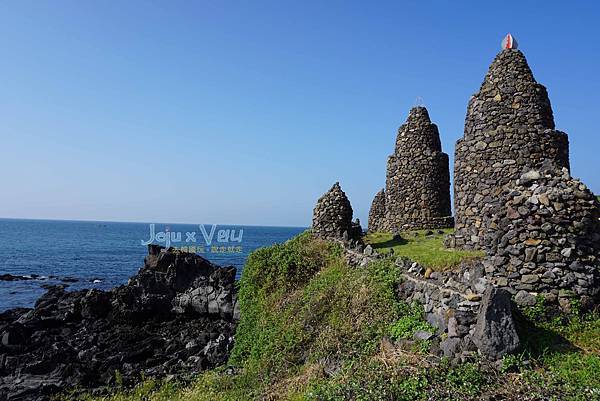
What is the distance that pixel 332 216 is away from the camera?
1822 cm

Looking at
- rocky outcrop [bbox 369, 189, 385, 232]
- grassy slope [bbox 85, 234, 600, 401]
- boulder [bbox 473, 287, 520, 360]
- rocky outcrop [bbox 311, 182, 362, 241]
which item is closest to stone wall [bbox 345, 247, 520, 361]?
boulder [bbox 473, 287, 520, 360]

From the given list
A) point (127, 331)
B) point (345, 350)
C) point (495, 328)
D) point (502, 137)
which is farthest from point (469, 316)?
point (127, 331)

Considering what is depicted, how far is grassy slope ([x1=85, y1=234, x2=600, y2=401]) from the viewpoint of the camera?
6414 millimetres

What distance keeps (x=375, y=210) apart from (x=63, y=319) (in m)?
19.0

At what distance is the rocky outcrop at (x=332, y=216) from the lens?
18081 mm

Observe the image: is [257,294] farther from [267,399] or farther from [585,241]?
[585,241]

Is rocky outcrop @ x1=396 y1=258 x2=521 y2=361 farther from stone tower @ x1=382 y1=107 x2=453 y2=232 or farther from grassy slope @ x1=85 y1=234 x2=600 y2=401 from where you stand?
stone tower @ x1=382 y1=107 x2=453 y2=232

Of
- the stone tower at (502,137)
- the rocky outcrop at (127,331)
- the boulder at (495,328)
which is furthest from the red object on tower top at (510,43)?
the rocky outcrop at (127,331)

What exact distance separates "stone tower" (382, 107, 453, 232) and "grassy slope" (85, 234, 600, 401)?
233 inches

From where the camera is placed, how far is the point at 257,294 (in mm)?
15531

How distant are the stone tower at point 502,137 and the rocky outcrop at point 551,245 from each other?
14.1 ft

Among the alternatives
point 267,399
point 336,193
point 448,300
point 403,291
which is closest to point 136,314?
point 336,193

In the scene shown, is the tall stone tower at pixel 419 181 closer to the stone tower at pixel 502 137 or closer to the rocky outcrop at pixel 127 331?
the stone tower at pixel 502 137

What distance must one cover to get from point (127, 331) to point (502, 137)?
18.5 m
